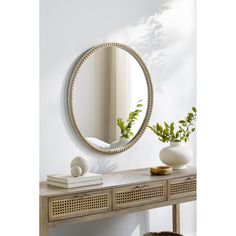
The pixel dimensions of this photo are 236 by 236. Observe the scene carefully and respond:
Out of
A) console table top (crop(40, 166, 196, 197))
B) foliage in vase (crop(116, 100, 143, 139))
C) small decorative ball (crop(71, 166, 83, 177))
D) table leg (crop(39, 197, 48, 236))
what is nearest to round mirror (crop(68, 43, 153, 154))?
foliage in vase (crop(116, 100, 143, 139))

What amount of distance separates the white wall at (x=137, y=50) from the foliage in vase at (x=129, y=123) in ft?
0.51

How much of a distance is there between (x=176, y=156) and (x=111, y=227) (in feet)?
2.40

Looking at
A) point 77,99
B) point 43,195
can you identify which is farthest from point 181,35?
point 43,195

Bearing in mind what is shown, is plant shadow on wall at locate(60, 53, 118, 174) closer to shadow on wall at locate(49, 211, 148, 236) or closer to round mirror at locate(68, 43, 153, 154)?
round mirror at locate(68, 43, 153, 154)

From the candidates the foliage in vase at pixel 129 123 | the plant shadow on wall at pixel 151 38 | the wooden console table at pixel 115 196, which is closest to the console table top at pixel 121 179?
the wooden console table at pixel 115 196

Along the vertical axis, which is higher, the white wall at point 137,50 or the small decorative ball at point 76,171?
the white wall at point 137,50

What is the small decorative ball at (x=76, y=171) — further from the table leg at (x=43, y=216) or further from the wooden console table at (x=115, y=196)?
the table leg at (x=43, y=216)

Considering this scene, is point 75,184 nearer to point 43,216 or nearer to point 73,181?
point 73,181

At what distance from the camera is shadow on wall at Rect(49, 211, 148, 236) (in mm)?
3014

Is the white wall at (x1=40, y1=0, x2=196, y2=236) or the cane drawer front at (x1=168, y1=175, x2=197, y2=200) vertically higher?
the white wall at (x1=40, y1=0, x2=196, y2=236)

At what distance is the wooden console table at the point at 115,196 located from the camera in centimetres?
233

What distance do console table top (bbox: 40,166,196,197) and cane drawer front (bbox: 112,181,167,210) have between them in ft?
0.11
